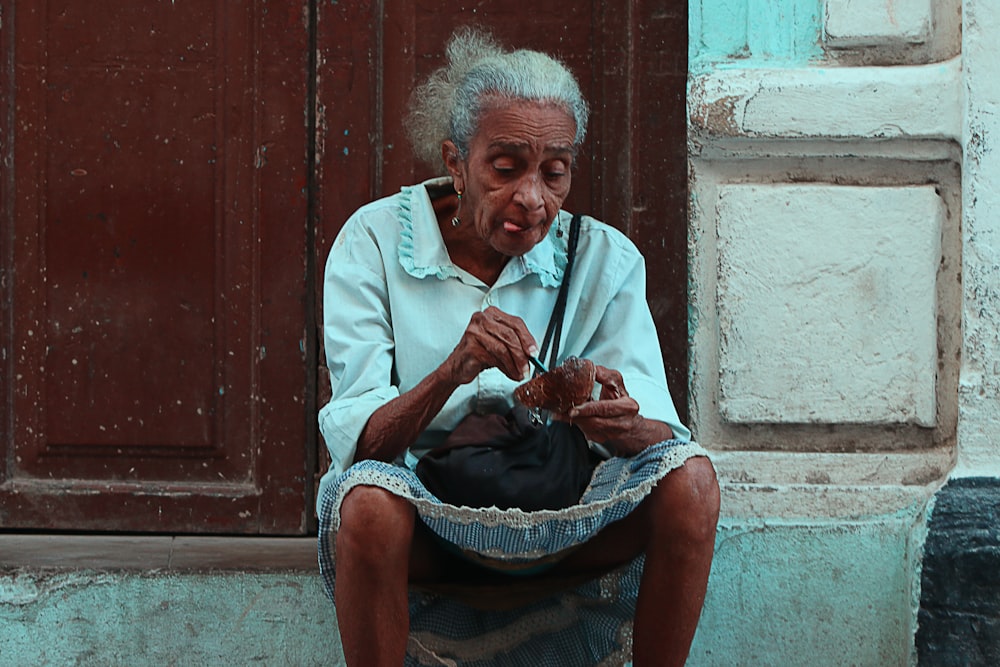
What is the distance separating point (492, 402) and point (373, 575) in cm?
48

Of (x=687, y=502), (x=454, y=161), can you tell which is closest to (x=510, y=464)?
(x=687, y=502)

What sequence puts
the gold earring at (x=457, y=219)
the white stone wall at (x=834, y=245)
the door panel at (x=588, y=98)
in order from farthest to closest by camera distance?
the door panel at (x=588, y=98), the white stone wall at (x=834, y=245), the gold earring at (x=457, y=219)

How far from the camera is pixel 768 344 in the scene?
9.12 ft

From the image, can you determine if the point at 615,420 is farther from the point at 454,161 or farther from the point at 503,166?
the point at 454,161

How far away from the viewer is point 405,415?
2242mm

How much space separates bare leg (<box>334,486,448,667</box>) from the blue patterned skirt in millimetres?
33

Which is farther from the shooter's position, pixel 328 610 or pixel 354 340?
pixel 328 610

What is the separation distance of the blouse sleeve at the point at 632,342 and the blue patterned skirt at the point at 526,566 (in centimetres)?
18

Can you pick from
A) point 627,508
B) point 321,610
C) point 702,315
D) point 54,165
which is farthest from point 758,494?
point 54,165

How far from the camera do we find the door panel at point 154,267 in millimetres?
3072

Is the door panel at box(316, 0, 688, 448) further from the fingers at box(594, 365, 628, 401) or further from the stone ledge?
the fingers at box(594, 365, 628, 401)

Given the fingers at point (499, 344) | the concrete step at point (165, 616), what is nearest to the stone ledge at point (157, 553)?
the concrete step at point (165, 616)

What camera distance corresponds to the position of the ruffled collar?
2.47m

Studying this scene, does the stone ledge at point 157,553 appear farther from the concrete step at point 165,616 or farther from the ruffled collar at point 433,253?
the ruffled collar at point 433,253
